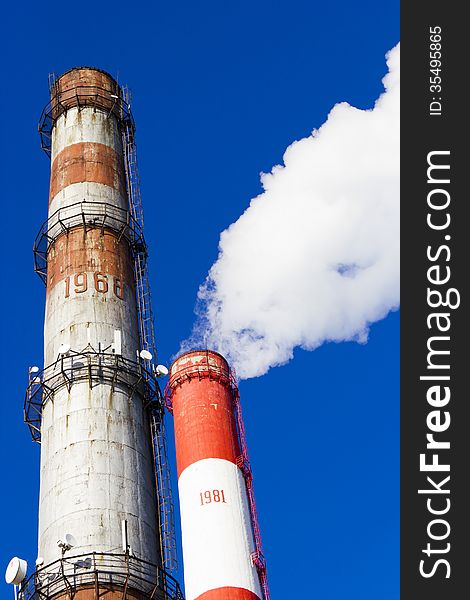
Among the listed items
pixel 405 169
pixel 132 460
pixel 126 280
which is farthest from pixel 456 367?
pixel 126 280

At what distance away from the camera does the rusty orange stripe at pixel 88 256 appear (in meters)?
→ 37.4

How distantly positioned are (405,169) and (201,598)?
24.6 meters

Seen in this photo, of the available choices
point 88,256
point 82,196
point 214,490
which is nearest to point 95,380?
point 88,256

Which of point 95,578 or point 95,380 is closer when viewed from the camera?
point 95,578

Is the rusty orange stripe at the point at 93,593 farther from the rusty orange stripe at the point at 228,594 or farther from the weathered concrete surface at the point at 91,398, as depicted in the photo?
the rusty orange stripe at the point at 228,594

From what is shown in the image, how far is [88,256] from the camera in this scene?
37.7 metres

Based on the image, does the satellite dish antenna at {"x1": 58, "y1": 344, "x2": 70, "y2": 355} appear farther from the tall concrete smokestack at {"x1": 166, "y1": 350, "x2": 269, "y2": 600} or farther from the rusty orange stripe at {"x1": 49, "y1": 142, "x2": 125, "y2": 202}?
the tall concrete smokestack at {"x1": 166, "y1": 350, "x2": 269, "y2": 600}

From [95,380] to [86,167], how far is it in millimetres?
10635

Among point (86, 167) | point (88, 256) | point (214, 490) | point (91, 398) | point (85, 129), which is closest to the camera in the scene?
point (91, 398)

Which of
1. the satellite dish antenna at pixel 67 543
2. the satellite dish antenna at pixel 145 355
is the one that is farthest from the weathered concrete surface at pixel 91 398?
the satellite dish antenna at pixel 145 355

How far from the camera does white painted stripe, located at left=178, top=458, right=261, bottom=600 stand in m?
43.1

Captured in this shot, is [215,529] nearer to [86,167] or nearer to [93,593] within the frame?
[93,593]

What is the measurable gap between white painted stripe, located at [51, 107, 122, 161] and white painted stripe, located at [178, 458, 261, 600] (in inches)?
624

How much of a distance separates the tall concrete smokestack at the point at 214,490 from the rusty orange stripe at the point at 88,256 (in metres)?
11.9
